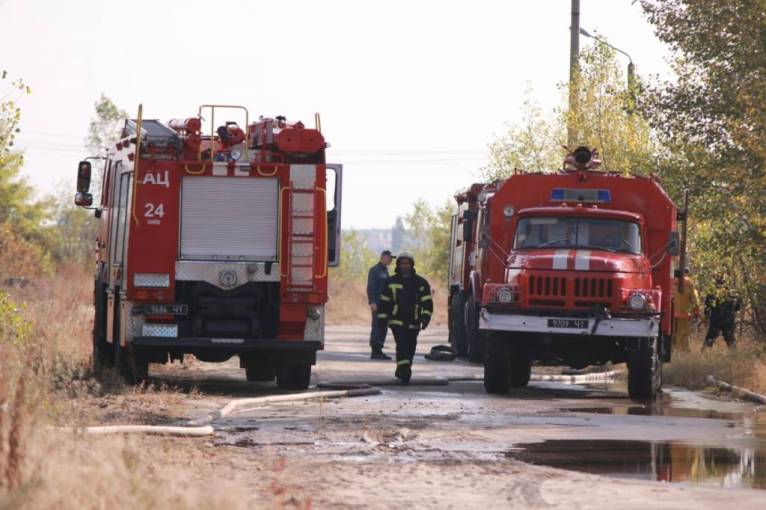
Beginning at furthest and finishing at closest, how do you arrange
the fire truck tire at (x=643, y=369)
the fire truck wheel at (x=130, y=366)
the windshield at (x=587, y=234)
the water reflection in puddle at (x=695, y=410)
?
the windshield at (x=587, y=234) → the fire truck tire at (x=643, y=369) → the fire truck wheel at (x=130, y=366) → the water reflection in puddle at (x=695, y=410)

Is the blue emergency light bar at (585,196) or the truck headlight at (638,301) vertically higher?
the blue emergency light bar at (585,196)

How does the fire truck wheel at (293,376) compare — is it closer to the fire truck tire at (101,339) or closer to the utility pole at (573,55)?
the fire truck tire at (101,339)

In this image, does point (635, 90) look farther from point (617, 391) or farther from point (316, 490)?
point (316, 490)

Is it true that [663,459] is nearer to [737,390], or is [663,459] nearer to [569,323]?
[569,323]

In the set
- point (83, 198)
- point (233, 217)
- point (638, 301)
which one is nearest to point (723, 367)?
point (638, 301)

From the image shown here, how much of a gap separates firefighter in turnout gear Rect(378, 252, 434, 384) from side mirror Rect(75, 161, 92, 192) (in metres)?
4.19

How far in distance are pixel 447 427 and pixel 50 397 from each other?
389 centimetres

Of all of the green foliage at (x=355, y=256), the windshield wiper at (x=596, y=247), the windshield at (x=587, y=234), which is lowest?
the windshield wiper at (x=596, y=247)

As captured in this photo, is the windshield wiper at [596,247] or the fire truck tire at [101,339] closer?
the windshield wiper at [596,247]

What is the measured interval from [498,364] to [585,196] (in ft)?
9.07

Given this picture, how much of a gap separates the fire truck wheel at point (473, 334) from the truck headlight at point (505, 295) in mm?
6274

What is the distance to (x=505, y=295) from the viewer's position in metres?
19.5

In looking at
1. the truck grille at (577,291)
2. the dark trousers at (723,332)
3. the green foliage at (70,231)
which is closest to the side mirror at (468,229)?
the dark trousers at (723,332)

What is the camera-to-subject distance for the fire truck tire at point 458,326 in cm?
2925
